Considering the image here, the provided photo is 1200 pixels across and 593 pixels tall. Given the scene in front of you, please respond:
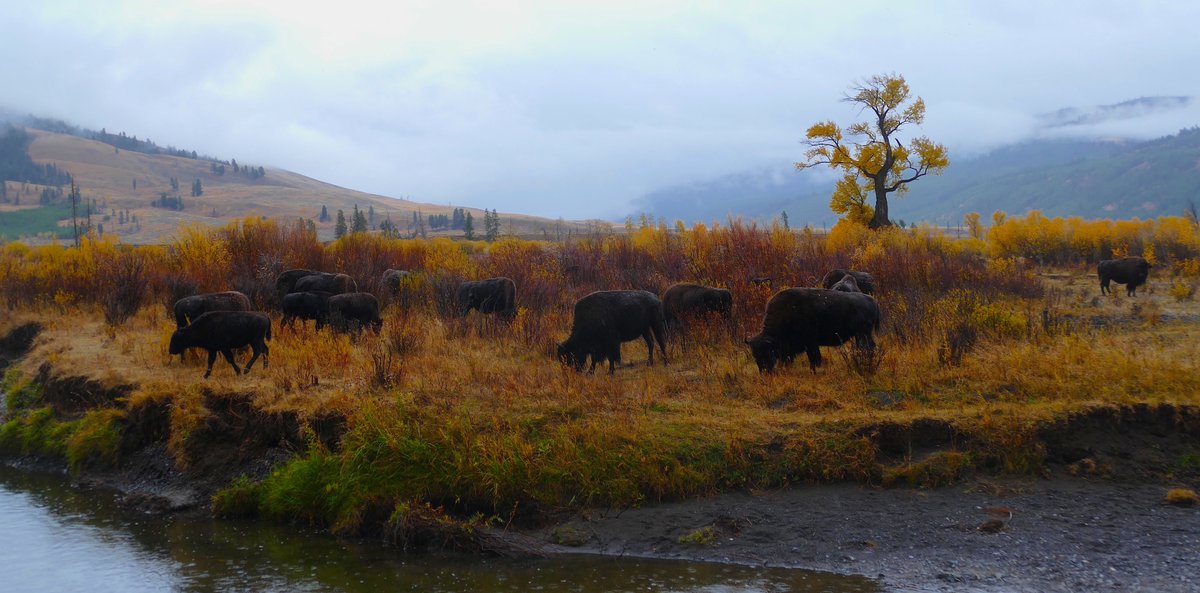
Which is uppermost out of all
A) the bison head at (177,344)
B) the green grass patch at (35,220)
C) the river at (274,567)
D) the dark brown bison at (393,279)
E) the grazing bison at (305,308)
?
the green grass patch at (35,220)

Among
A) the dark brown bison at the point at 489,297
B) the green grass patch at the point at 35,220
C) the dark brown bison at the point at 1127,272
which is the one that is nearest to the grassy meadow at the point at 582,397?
the dark brown bison at the point at 489,297

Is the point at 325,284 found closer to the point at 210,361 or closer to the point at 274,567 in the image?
the point at 210,361

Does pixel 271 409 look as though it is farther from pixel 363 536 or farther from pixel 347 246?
pixel 347 246

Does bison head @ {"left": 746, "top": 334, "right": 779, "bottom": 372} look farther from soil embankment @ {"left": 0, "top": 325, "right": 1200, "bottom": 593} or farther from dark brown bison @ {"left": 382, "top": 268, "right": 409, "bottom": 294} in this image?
dark brown bison @ {"left": 382, "top": 268, "right": 409, "bottom": 294}

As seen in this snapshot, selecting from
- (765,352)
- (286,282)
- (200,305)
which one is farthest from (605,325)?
(286,282)

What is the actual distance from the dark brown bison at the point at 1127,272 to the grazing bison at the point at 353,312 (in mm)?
17979

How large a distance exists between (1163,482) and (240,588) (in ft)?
29.2

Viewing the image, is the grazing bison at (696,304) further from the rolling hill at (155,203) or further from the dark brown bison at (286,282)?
the rolling hill at (155,203)

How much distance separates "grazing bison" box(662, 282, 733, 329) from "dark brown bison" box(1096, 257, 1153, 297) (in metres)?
12.6

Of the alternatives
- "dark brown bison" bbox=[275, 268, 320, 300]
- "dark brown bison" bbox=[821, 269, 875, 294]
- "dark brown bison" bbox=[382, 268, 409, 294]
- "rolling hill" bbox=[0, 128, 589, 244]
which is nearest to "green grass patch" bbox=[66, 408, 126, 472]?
"dark brown bison" bbox=[275, 268, 320, 300]

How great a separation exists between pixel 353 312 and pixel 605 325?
5.28m

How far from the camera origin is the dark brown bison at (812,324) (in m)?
11.5

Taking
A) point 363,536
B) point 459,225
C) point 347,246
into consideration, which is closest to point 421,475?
point 363,536

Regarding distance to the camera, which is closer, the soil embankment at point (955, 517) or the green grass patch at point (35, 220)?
the soil embankment at point (955, 517)
